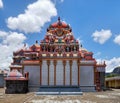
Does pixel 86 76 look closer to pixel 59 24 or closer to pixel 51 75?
pixel 51 75

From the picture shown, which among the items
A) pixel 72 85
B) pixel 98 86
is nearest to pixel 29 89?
pixel 72 85

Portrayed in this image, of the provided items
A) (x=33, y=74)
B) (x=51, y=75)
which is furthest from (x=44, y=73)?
(x=33, y=74)

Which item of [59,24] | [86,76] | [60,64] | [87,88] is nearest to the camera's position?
[60,64]

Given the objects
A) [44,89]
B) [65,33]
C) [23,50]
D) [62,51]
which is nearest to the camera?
[44,89]

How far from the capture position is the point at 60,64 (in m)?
38.3

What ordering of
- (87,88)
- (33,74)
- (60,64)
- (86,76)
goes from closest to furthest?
(60,64) → (87,88) → (86,76) → (33,74)

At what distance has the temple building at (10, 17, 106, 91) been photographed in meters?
38.2

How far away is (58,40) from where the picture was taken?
144ft

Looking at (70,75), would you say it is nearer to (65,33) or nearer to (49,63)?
(49,63)

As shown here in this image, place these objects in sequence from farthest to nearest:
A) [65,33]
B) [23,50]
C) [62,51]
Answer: [23,50]
[65,33]
[62,51]

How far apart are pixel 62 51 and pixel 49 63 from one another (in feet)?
12.4

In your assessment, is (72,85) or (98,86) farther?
→ (98,86)

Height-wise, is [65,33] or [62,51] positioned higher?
[65,33]

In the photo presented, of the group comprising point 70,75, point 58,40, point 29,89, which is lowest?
point 29,89
